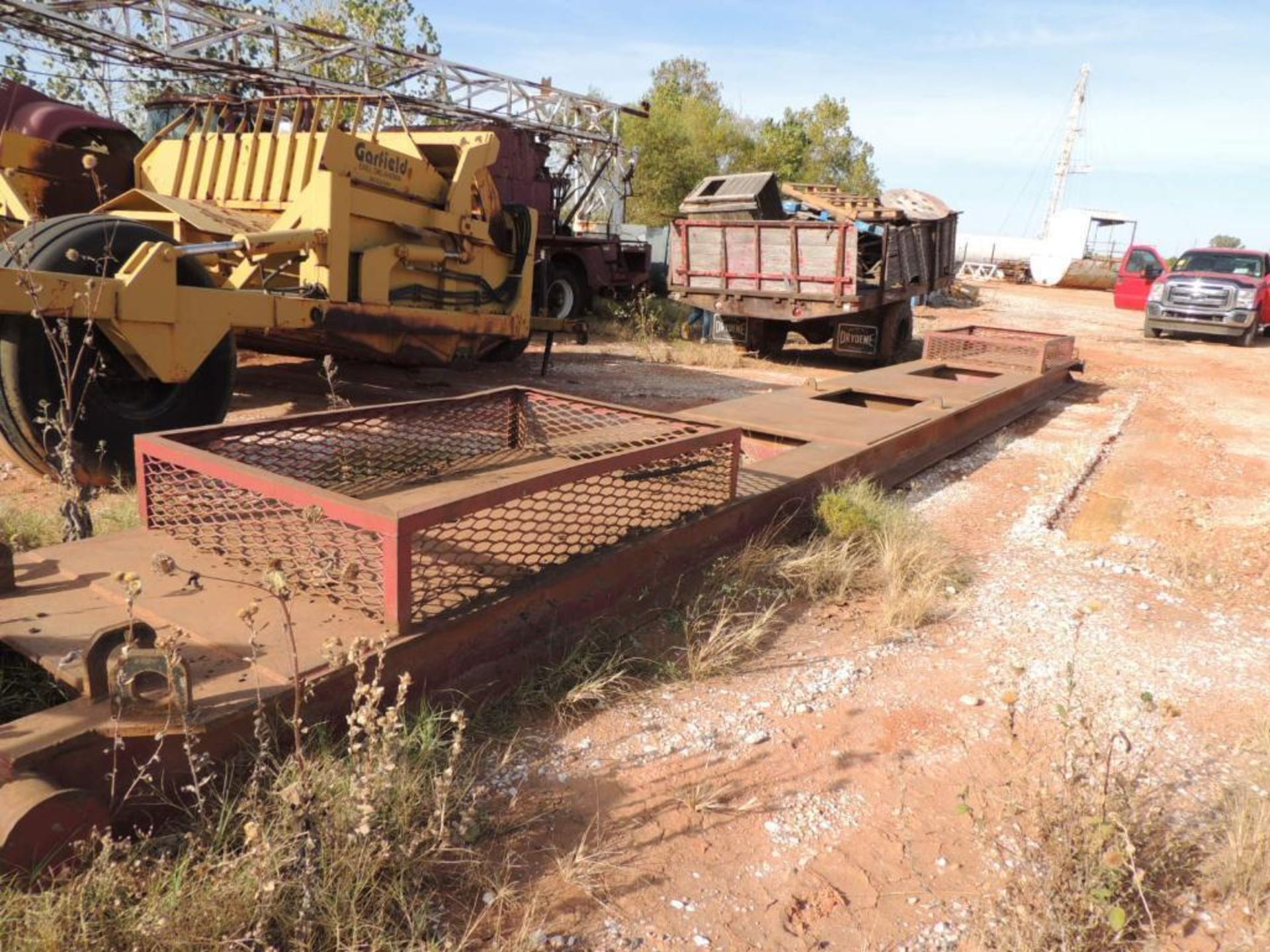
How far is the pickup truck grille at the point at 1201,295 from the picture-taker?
16438 millimetres

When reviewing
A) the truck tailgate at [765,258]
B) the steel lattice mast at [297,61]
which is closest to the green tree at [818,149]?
the steel lattice mast at [297,61]

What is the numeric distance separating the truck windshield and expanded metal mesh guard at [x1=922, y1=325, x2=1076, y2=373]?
34.3 ft

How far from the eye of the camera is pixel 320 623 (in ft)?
8.23

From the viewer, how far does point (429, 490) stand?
13.3 feet

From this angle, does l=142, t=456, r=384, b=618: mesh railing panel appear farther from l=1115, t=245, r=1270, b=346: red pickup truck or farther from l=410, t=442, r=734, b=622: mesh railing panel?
l=1115, t=245, r=1270, b=346: red pickup truck

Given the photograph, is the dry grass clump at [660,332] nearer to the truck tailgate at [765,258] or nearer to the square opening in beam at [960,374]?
the truck tailgate at [765,258]

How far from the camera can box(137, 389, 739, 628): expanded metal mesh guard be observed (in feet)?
8.36

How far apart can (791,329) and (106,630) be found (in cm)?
1153

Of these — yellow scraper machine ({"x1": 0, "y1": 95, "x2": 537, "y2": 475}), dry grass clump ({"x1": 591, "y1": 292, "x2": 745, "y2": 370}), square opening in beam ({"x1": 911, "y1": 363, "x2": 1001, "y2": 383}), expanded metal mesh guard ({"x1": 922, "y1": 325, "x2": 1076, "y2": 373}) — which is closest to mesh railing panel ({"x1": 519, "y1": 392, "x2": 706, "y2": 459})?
yellow scraper machine ({"x1": 0, "y1": 95, "x2": 537, "y2": 475})

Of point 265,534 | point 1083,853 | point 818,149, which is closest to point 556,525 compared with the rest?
point 265,534

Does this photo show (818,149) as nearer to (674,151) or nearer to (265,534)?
(674,151)

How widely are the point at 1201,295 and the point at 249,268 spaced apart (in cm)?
1687

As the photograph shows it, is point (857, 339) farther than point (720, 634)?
Yes

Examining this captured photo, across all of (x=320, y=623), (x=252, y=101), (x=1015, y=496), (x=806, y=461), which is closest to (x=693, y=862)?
(x=320, y=623)
